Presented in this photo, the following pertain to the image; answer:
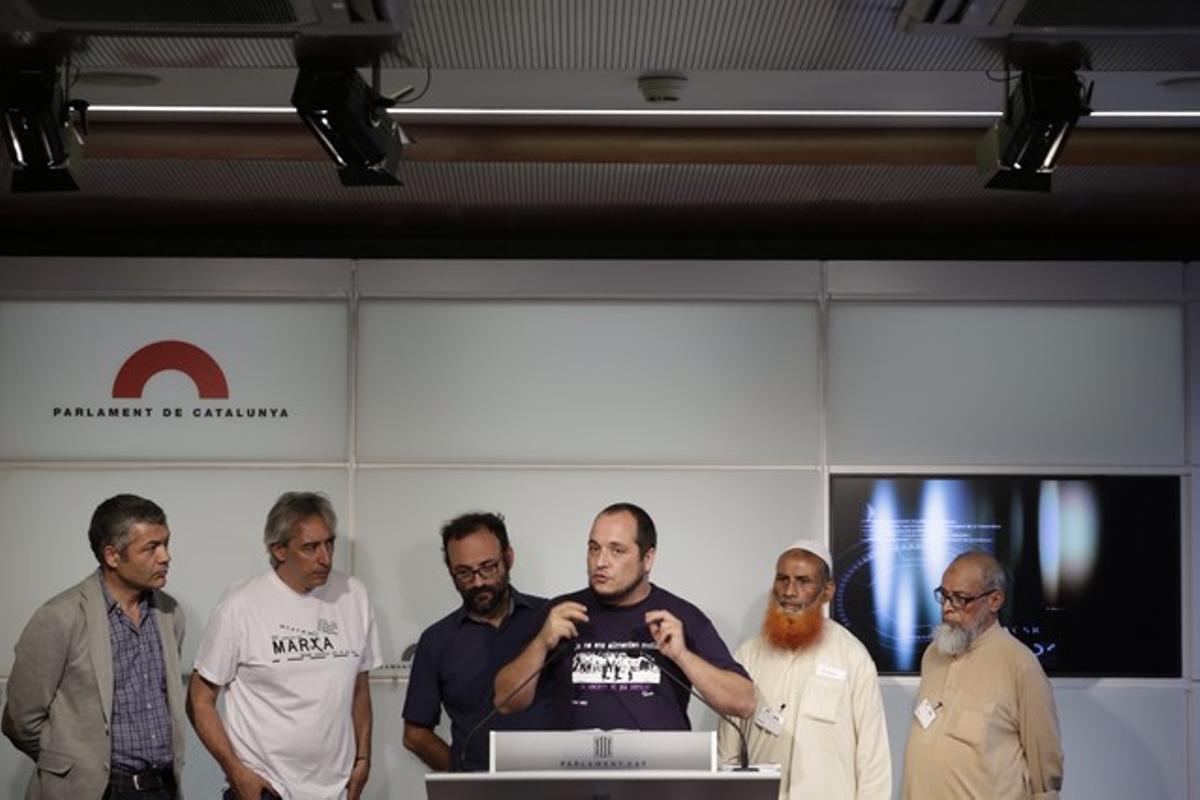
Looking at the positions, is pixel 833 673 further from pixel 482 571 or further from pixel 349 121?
pixel 349 121

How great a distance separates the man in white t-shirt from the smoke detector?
68.5 inches

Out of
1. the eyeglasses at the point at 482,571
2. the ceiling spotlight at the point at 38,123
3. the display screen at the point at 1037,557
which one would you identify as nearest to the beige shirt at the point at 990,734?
the display screen at the point at 1037,557

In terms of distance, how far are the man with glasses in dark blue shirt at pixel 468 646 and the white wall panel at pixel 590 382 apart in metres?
1.21

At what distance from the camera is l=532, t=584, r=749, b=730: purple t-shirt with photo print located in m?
5.28

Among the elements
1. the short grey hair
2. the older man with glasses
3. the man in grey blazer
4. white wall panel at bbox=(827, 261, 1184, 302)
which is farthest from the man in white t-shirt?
white wall panel at bbox=(827, 261, 1184, 302)

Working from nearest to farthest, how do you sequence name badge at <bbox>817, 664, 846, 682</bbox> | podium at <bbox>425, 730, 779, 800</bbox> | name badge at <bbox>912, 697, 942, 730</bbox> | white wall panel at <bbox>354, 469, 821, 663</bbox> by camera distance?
podium at <bbox>425, 730, 779, 800</bbox> → name badge at <bbox>817, 664, 846, 682</bbox> → name badge at <bbox>912, 697, 942, 730</bbox> → white wall panel at <bbox>354, 469, 821, 663</bbox>

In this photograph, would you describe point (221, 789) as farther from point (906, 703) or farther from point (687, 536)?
point (906, 703)

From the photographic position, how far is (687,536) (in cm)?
736

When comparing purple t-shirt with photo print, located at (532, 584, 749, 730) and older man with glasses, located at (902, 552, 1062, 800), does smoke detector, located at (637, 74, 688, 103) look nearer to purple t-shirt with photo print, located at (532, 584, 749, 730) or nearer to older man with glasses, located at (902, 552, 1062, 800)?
purple t-shirt with photo print, located at (532, 584, 749, 730)

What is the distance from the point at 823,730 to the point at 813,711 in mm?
67

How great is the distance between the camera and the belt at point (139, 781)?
5.81 meters

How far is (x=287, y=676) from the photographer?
6.17m

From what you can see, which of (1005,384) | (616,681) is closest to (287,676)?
(616,681)

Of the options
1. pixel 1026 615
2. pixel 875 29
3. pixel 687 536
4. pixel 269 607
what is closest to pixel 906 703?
pixel 1026 615
